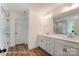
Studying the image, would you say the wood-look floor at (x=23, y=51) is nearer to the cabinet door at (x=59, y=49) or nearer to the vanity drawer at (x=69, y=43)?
the cabinet door at (x=59, y=49)

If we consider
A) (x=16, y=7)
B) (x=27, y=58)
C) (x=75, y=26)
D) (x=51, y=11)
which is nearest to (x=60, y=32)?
(x=75, y=26)

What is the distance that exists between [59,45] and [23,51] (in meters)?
0.55

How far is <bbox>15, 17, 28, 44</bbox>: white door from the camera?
4.58ft

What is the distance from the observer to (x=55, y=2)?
1299 millimetres

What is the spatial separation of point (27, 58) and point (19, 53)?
15 centimetres

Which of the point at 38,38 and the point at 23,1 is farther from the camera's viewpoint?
the point at 38,38

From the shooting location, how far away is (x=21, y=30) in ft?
4.68

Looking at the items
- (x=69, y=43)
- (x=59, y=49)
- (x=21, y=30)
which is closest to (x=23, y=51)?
(x=21, y=30)

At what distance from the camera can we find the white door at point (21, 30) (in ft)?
4.58

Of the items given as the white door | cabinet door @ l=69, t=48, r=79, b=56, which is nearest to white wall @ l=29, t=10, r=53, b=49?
the white door

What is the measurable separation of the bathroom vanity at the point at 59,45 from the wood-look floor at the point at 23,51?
89 mm

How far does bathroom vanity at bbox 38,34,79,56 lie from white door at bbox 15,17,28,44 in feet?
0.78

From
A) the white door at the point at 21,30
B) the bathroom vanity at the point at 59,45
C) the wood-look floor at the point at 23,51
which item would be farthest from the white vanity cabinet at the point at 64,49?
the white door at the point at 21,30

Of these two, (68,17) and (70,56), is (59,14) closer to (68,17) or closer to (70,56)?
(68,17)
